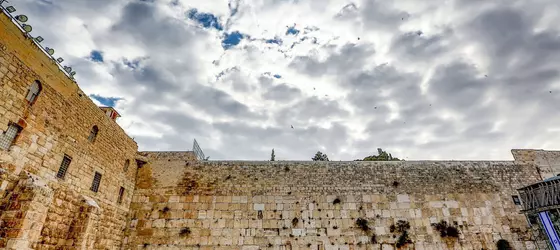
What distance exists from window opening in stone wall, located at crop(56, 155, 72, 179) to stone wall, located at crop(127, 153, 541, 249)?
13.6 feet

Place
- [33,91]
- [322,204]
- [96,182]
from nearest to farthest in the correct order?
[33,91] → [96,182] → [322,204]

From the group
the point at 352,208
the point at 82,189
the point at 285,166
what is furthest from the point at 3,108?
the point at 352,208

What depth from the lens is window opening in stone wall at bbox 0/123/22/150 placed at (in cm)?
666

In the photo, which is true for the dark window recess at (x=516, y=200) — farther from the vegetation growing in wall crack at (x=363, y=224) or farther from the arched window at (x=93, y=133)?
the arched window at (x=93, y=133)

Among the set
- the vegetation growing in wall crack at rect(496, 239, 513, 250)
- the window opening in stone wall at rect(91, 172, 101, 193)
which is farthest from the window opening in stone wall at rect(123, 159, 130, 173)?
the vegetation growing in wall crack at rect(496, 239, 513, 250)

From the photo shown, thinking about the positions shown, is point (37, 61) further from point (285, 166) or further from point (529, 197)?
point (529, 197)

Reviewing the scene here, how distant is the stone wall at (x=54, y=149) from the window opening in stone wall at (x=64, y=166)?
102mm

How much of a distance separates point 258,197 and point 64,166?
23.3ft

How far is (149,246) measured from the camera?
1127 cm

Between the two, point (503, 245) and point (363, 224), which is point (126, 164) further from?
point (503, 245)

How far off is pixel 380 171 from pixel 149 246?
10.6 meters

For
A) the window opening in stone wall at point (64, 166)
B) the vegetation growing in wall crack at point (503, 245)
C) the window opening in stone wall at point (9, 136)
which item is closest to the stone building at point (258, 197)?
the window opening in stone wall at point (64, 166)

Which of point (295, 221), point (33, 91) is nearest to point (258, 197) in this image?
point (295, 221)

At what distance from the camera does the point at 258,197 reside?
12.3 m
